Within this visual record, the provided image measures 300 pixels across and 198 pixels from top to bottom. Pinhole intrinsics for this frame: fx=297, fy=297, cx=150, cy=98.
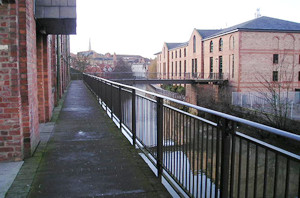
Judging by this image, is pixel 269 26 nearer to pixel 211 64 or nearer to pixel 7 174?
pixel 211 64

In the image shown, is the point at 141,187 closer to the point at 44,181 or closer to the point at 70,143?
the point at 44,181

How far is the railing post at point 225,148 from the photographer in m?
2.31

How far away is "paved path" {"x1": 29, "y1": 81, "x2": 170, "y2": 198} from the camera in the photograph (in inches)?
139

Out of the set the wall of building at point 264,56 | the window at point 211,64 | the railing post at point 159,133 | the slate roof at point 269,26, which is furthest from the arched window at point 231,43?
the railing post at point 159,133

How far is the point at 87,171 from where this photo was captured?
4.20m

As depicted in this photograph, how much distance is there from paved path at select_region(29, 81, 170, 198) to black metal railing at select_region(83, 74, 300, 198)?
26 cm

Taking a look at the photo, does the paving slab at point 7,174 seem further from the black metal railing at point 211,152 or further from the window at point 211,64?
the window at point 211,64

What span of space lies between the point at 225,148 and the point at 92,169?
248cm

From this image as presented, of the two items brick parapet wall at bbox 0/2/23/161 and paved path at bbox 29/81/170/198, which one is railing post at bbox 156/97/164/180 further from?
brick parapet wall at bbox 0/2/23/161

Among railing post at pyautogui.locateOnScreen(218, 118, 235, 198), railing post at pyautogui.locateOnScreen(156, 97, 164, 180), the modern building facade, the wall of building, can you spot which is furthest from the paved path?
the wall of building

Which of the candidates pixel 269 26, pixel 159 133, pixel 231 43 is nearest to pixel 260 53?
pixel 269 26

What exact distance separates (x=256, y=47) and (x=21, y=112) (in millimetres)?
34057

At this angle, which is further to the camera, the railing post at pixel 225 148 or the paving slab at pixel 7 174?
the paving slab at pixel 7 174

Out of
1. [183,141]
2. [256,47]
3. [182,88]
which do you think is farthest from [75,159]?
[182,88]
